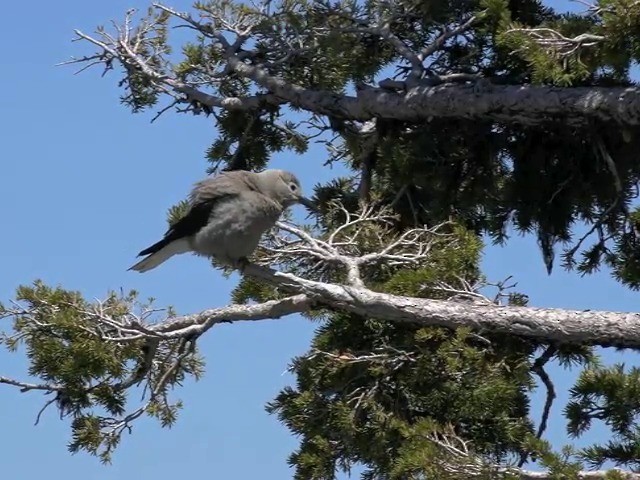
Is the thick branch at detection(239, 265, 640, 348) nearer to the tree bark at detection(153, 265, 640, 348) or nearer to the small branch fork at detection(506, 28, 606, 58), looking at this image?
the tree bark at detection(153, 265, 640, 348)

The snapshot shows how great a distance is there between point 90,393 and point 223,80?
114 inches

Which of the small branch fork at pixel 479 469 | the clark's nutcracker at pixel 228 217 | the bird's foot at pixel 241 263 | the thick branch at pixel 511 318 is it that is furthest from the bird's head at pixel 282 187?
the small branch fork at pixel 479 469

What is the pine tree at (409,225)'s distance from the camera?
7.17 metres

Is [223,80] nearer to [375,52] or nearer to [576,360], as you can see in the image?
[375,52]

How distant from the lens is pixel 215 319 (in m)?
7.90

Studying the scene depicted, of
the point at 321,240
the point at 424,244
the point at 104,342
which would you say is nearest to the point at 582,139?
the point at 424,244

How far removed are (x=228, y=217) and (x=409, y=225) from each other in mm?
1197

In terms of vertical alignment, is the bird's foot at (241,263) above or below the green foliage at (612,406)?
above

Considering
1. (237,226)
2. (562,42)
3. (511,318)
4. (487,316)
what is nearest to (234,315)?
(237,226)

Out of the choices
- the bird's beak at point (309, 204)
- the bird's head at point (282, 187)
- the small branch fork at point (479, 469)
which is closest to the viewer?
the small branch fork at point (479, 469)

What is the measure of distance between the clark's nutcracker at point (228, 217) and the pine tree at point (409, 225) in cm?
19

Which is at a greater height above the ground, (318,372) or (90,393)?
(318,372)

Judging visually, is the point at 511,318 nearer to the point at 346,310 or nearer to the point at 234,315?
the point at 346,310

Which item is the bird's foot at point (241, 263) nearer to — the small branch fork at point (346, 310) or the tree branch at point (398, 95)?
the small branch fork at point (346, 310)
